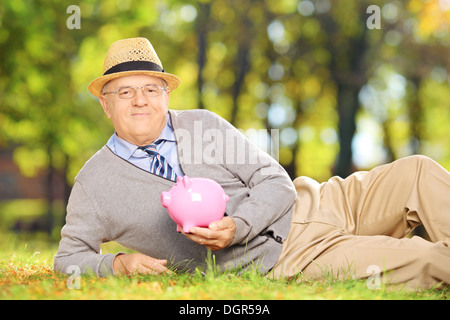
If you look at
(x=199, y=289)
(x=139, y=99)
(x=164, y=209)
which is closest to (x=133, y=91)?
(x=139, y=99)

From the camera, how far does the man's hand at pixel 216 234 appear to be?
301cm

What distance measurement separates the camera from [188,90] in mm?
17078

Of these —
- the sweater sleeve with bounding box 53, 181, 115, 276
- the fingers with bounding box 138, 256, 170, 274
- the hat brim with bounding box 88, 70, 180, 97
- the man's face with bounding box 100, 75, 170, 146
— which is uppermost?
the hat brim with bounding box 88, 70, 180, 97

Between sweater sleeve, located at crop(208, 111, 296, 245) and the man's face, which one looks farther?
the man's face

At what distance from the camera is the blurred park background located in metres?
11.2

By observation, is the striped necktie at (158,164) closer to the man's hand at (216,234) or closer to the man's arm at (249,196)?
the man's arm at (249,196)

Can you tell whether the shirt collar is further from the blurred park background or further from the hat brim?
the blurred park background

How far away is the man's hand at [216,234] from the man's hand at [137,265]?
33 centimetres

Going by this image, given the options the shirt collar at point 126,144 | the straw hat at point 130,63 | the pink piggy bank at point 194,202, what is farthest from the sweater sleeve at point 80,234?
the straw hat at point 130,63

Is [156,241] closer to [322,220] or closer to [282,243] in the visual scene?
[282,243]

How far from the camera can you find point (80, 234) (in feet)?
11.5

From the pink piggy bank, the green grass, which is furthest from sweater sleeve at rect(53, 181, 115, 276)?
the pink piggy bank

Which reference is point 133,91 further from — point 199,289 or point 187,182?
point 199,289
